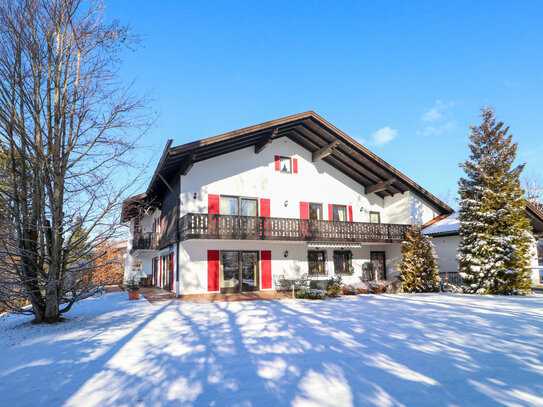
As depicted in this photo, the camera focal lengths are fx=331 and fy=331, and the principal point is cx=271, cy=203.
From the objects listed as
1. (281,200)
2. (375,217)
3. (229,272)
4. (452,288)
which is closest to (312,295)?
(229,272)

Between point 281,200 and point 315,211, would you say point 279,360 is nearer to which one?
point 281,200

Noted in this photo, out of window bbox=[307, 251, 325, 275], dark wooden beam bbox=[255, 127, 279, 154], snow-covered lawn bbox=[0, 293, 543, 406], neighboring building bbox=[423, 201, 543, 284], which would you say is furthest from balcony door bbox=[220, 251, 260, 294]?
neighboring building bbox=[423, 201, 543, 284]

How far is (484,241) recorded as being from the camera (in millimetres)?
13945

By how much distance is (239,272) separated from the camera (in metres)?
15.4

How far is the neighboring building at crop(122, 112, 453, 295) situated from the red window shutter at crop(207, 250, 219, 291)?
0.14 ft

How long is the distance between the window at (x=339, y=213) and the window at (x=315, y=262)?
2215 mm

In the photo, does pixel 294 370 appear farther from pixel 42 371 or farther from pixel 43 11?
pixel 43 11

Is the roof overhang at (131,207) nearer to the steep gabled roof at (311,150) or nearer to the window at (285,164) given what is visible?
the steep gabled roof at (311,150)

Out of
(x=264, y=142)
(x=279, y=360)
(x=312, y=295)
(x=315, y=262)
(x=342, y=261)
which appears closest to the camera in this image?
(x=279, y=360)

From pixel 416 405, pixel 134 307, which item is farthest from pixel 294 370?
pixel 134 307

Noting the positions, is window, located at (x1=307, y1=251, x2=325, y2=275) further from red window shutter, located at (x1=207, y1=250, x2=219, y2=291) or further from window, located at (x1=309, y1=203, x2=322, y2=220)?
red window shutter, located at (x1=207, y1=250, x2=219, y2=291)

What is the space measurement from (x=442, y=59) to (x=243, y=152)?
9589mm

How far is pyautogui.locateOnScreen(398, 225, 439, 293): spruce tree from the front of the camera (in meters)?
15.4

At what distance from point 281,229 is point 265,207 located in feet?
5.52
